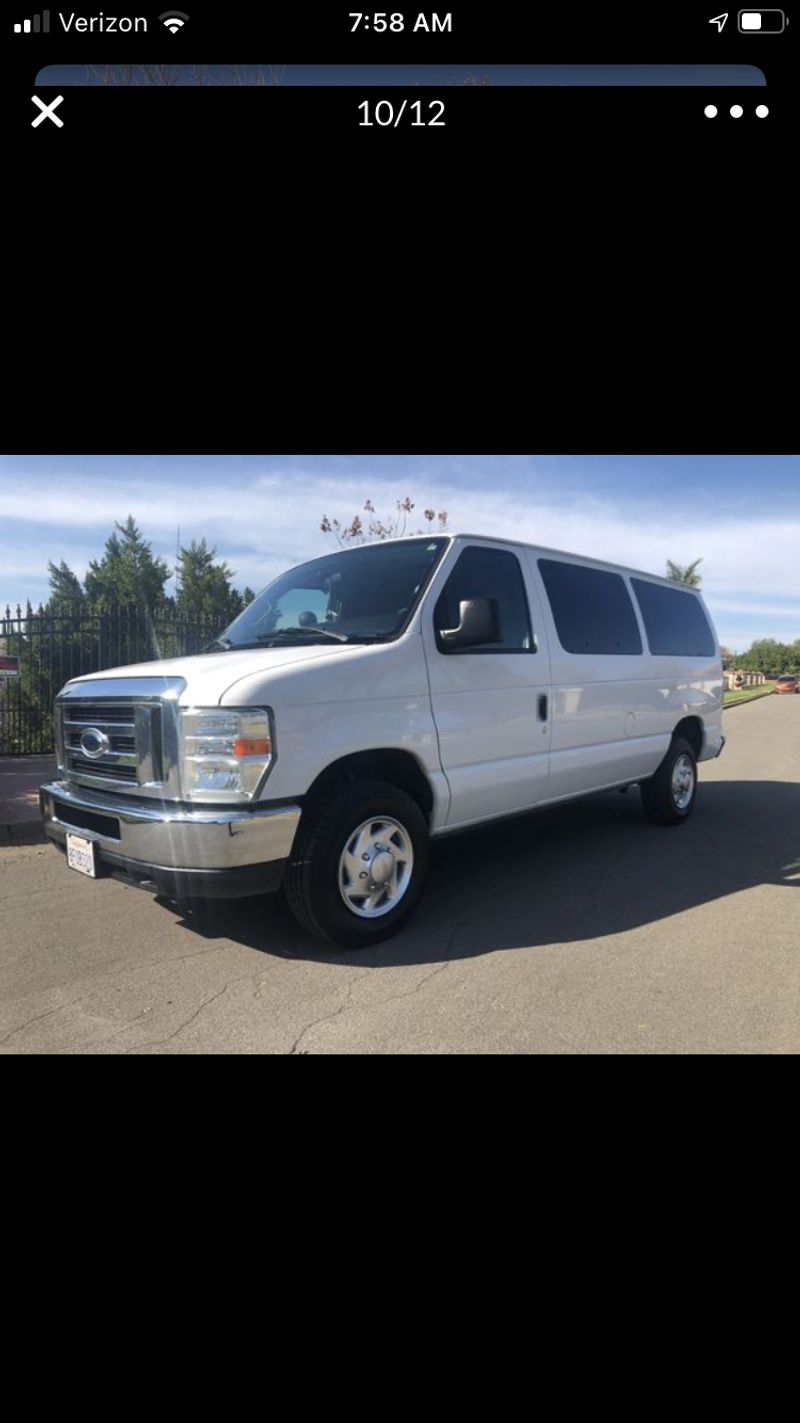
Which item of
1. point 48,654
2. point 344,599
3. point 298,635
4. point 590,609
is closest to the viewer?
point 298,635

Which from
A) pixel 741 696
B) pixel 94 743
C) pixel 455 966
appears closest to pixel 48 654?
pixel 94 743

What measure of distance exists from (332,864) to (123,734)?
1237mm

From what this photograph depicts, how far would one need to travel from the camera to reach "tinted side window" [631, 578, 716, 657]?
6.42 meters

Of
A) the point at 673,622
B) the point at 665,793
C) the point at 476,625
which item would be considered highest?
the point at 673,622

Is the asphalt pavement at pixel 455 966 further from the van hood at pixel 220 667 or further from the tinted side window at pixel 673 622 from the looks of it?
the tinted side window at pixel 673 622

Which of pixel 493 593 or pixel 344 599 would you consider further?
pixel 493 593

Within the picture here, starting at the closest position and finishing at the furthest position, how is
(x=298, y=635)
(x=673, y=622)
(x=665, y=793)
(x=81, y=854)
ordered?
1. (x=81, y=854)
2. (x=298, y=635)
3. (x=665, y=793)
4. (x=673, y=622)

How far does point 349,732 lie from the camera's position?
3.53 meters
